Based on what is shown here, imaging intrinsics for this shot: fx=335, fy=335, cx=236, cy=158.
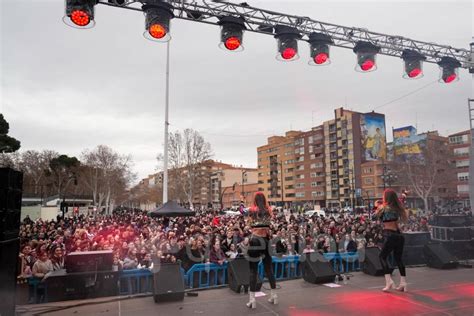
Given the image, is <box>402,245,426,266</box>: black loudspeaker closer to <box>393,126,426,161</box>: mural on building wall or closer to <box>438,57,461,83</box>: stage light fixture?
<box>438,57,461,83</box>: stage light fixture

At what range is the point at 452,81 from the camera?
30.0ft

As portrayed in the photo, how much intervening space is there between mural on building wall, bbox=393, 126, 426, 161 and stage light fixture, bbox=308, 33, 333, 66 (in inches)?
2335

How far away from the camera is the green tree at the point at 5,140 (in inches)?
1289

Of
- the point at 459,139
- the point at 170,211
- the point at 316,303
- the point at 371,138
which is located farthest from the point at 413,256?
the point at 459,139

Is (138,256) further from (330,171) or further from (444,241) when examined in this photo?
(330,171)

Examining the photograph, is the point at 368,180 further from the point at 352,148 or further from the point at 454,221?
the point at 454,221

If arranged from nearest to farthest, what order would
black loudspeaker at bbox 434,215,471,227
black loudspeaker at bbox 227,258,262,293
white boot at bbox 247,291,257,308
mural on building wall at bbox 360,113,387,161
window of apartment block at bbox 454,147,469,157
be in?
white boot at bbox 247,291,257,308 < black loudspeaker at bbox 227,258,262,293 < black loudspeaker at bbox 434,215,471,227 < mural on building wall at bbox 360,113,387,161 < window of apartment block at bbox 454,147,469,157

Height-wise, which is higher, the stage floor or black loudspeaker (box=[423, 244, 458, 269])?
black loudspeaker (box=[423, 244, 458, 269])

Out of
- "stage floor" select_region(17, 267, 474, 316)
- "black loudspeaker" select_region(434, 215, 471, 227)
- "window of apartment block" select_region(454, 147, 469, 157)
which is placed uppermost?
"window of apartment block" select_region(454, 147, 469, 157)

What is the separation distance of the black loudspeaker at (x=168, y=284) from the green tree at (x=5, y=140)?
34.3 metres

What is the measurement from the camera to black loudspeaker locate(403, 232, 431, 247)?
8.48 m

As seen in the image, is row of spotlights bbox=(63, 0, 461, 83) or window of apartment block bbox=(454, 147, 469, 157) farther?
window of apartment block bbox=(454, 147, 469, 157)

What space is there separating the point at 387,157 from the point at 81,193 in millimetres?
66058

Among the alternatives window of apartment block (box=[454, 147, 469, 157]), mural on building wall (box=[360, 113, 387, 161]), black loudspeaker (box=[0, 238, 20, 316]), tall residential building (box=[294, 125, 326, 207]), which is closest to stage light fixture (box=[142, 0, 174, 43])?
black loudspeaker (box=[0, 238, 20, 316])
